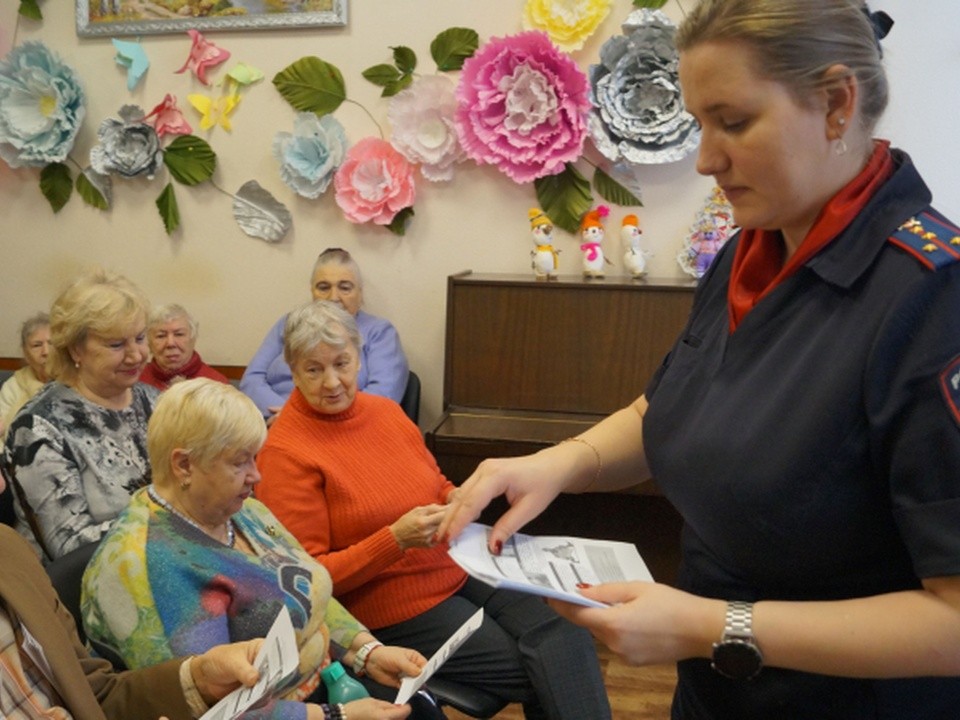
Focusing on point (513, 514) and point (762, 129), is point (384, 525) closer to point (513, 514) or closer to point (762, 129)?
point (513, 514)

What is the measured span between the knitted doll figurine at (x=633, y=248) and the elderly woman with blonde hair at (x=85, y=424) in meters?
1.82

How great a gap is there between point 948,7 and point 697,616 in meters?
3.17

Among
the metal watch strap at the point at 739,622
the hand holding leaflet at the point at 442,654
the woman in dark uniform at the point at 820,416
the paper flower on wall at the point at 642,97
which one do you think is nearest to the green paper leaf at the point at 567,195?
the paper flower on wall at the point at 642,97

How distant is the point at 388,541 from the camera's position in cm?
198

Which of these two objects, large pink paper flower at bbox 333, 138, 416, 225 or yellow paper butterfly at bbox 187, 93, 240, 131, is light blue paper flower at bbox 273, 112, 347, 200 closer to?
large pink paper flower at bbox 333, 138, 416, 225

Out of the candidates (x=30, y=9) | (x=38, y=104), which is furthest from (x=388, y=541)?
(x=30, y=9)

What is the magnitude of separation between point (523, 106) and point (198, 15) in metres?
1.51

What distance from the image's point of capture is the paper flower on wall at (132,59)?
12.5ft

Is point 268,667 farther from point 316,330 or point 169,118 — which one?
point 169,118

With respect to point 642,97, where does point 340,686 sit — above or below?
below

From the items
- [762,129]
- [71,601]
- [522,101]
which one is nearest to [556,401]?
[522,101]

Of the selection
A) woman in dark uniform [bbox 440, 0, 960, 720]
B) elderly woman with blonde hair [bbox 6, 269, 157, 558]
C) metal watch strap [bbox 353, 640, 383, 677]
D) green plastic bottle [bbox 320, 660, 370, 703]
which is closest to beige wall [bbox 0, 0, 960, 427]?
elderly woman with blonde hair [bbox 6, 269, 157, 558]

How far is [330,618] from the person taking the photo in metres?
1.93

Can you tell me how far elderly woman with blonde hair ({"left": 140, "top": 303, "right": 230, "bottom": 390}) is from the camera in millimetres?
3533
